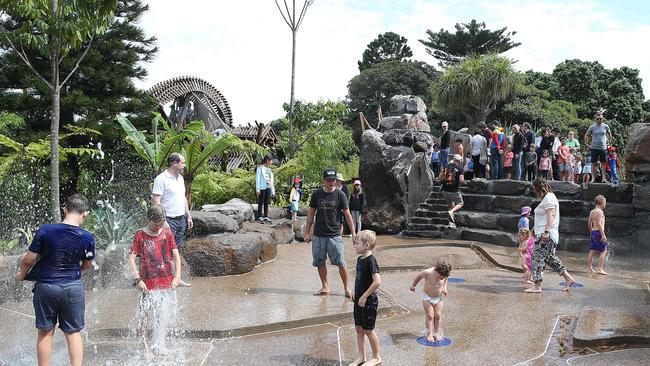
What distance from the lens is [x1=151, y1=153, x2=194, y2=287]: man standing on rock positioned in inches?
267

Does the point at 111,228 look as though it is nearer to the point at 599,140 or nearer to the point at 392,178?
the point at 392,178

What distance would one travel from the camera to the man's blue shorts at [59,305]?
410cm

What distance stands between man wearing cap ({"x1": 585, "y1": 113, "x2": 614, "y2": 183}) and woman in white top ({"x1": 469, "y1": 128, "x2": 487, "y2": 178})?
112 inches

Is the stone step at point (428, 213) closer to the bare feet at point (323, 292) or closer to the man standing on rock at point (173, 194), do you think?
the bare feet at point (323, 292)

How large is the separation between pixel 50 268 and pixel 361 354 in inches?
98.0

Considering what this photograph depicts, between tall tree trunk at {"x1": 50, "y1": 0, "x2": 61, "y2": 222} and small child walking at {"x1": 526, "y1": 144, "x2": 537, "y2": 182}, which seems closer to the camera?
tall tree trunk at {"x1": 50, "y1": 0, "x2": 61, "y2": 222}

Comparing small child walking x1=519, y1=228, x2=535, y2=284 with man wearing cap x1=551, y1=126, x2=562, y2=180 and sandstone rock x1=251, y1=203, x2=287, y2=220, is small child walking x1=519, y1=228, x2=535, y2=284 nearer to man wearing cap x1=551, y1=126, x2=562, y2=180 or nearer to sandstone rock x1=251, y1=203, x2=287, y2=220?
sandstone rock x1=251, y1=203, x2=287, y2=220

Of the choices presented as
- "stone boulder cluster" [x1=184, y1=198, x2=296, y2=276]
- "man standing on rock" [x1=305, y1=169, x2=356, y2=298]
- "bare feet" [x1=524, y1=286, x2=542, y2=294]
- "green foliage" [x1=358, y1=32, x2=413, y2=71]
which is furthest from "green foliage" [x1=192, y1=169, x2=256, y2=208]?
"green foliage" [x1=358, y1=32, x2=413, y2=71]

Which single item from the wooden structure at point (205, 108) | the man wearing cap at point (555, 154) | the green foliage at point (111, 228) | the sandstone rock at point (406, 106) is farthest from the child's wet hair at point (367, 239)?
the wooden structure at point (205, 108)

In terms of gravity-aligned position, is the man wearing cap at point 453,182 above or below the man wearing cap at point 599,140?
below

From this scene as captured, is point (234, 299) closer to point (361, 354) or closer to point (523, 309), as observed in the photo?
point (361, 354)

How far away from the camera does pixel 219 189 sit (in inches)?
602

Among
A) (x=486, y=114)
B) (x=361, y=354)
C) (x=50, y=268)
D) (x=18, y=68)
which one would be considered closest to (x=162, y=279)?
(x=50, y=268)

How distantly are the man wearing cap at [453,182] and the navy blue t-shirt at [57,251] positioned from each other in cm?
1172
